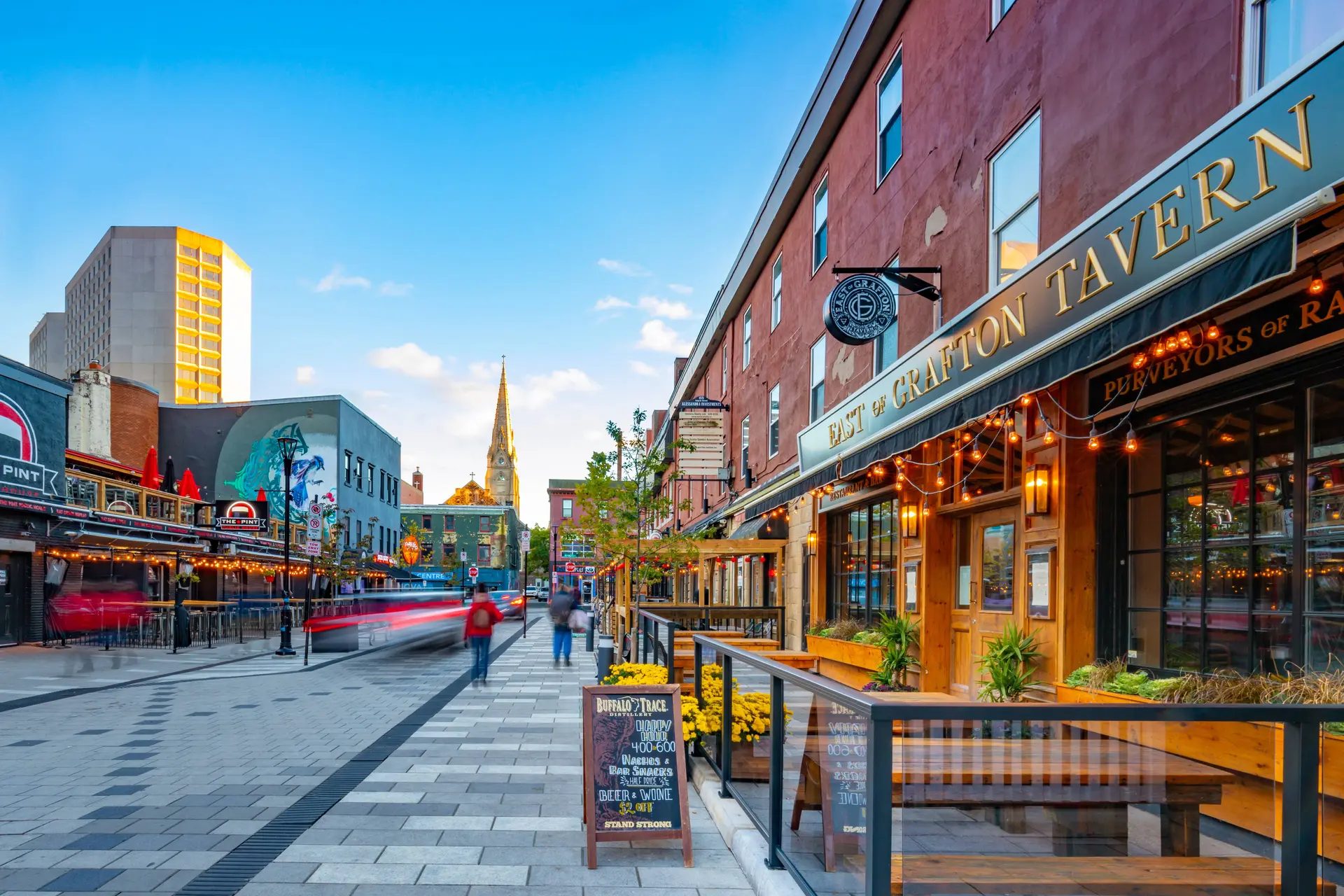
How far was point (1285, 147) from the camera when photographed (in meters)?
4.55

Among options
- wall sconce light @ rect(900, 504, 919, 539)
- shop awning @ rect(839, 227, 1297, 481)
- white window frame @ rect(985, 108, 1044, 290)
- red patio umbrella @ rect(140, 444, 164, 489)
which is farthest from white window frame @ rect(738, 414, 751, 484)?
red patio umbrella @ rect(140, 444, 164, 489)

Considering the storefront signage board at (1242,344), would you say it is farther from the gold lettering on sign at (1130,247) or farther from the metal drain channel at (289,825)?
the metal drain channel at (289,825)

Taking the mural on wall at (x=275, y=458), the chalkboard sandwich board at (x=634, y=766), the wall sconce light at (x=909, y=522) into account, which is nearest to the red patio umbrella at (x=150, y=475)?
the mural on wall at (x=275, y=458)

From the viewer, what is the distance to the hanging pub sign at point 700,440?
23406mm

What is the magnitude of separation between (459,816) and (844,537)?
31.6 feet

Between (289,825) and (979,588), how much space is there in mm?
7129

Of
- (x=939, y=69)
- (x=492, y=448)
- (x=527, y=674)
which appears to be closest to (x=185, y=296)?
(x=492, y=448)

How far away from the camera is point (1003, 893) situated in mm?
3332

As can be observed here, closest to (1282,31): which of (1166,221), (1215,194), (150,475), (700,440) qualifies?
(1166,221)

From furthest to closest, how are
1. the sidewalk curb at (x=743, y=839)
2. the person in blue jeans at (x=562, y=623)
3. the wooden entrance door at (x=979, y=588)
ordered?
1. the person in blue jeans at (x=562, y=623)
2. the wooden entrance door at (x=979, y=588)
3. the sidewalk curb at (x=743, y=839)

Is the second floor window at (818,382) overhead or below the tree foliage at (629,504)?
overhead

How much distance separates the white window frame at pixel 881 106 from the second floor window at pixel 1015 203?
2.78 meters

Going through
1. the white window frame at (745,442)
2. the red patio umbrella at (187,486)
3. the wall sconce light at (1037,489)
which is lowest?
the red patio umbrella at (187,486)

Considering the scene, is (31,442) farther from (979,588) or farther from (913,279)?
(979,588)
